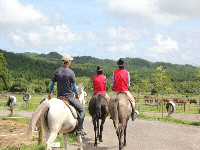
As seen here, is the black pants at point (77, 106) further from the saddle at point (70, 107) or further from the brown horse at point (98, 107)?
the brown horse at point (98, 107)

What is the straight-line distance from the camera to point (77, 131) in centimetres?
650

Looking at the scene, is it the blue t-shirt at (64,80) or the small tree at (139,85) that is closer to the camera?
→ the blue t-shirt at (64,80)

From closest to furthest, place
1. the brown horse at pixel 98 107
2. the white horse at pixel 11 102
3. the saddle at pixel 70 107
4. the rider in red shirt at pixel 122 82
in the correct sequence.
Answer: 1. the saddle at pixel 70 107
2. the rider in red shirt at pixel 122 82
3. the brown horse at pixel 98 107
4. the white horse at pixel 11 102

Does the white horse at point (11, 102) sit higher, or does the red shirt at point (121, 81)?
the red shirt at point (121, 81)

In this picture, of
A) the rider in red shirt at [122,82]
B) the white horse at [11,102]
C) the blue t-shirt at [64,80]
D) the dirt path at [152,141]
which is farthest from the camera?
the white horse at [11,102]

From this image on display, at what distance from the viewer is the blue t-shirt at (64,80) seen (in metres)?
6.27

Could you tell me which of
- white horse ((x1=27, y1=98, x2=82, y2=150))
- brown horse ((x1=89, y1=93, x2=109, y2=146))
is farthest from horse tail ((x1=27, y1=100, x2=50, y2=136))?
brown horse ((x1=89, y1=93, x2=109, y2=146))

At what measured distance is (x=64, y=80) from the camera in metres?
6.27

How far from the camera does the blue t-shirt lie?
6266mm

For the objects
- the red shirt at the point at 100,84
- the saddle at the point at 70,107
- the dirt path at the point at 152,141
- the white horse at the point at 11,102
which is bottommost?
the dirt path at the point at 152,141

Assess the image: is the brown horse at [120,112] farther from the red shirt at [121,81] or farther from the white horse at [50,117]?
the white horse at [50,117]

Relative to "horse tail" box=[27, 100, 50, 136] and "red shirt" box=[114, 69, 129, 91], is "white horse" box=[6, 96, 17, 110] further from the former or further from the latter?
"horse tail" box=[27, 100, 50, 136]

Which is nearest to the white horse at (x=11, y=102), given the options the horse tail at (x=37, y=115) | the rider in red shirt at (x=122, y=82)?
the rider in red shirt at (x=122, y=82)

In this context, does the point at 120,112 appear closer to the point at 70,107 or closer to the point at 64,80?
the point at 70,107
